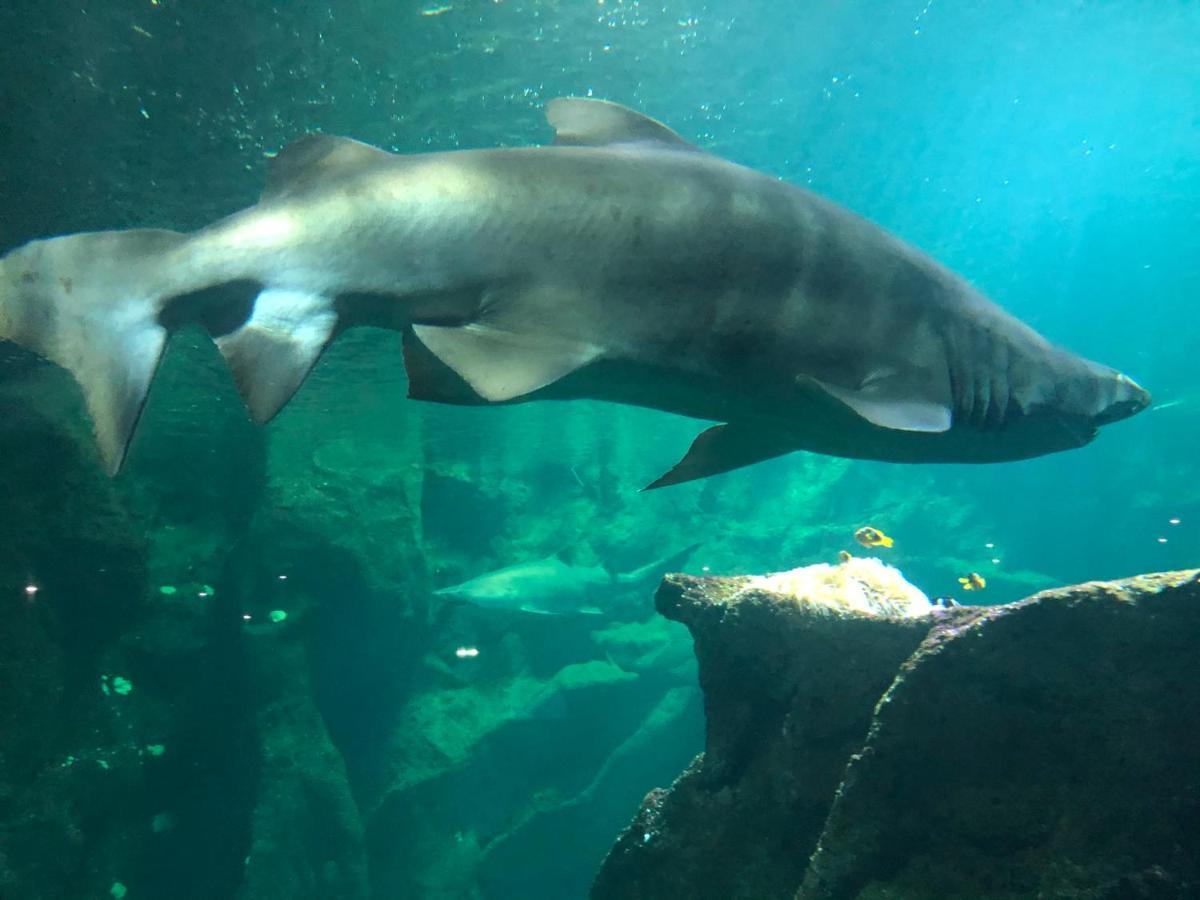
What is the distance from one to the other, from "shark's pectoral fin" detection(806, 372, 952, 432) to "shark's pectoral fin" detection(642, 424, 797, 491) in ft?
1.61

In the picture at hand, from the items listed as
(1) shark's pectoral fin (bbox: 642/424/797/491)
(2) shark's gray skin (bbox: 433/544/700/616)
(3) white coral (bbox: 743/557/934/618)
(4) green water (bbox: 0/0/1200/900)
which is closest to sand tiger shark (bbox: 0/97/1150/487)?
(1) shark's pectoral fin (bbox: 642/424/797/491)

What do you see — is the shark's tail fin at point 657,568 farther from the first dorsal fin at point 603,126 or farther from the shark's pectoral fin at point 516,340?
the shark's pectoral fin at point 516,340

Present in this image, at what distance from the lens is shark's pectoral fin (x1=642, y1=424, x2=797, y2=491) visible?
9.12ft

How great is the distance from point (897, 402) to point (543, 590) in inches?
711

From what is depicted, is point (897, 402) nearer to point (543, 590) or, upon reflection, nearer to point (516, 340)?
point (516, 340)

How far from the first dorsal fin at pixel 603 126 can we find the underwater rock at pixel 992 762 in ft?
8.69

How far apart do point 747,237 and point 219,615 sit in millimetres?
15851

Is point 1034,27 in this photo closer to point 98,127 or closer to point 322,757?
point 98,127

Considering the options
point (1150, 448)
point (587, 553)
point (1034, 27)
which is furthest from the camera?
point (1150, 448)

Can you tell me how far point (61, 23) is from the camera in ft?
21.7

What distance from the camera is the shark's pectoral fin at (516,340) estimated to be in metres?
1.99

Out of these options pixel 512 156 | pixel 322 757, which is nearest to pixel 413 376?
pixel 512 156

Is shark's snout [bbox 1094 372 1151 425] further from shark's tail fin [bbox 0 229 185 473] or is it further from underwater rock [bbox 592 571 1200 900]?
shark's tail fin [bbox 0 229 185 473]

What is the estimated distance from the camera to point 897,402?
2.28 metres
